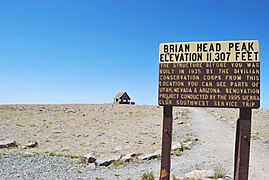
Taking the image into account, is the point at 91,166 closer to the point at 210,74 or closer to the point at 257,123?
the point at 210,74

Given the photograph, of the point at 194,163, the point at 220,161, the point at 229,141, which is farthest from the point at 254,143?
the point at 194,163

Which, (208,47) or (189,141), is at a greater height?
(208,47)

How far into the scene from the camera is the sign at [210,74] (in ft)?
24.7

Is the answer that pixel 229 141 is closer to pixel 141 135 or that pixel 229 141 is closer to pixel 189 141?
pixel 189 141

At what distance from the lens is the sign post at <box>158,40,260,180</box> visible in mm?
7488

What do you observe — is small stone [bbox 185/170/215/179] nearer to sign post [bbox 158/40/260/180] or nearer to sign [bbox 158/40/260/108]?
sign post [bbox 158/40/260/180]

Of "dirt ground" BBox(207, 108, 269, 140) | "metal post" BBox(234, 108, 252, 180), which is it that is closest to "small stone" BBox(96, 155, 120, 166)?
"metal post" BBox(234, 108, 252, 180)

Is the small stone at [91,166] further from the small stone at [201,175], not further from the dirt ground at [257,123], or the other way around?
the dirt ground at [257,123]

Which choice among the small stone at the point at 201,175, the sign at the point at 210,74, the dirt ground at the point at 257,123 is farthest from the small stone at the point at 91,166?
the dirt ground at the point at 257,123

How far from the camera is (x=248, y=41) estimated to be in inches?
298

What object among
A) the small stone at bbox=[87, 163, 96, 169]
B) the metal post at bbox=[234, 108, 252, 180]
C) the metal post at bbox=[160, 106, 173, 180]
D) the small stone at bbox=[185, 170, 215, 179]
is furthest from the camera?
the small stone at bbox=[87, 163, 96, 169]

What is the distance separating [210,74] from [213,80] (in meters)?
0.18

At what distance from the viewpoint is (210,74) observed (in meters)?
7.85

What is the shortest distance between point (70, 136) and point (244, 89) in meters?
17.5
